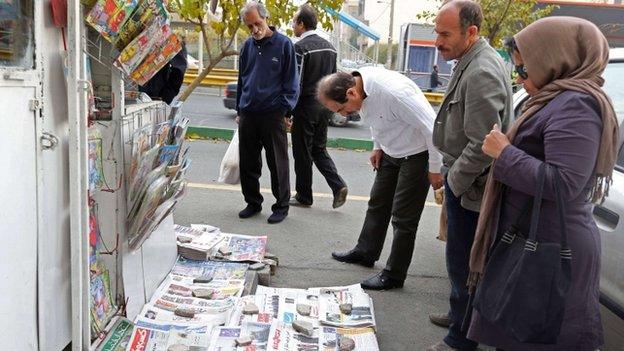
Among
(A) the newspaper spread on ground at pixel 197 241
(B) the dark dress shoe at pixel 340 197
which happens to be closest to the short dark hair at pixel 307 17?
(B) the dark dress shoe at pixel 340 197

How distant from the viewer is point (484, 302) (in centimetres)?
196

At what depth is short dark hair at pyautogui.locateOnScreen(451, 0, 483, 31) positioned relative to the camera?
2646 millimetres

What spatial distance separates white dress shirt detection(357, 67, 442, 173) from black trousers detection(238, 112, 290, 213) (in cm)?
138

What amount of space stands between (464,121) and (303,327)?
1.22m

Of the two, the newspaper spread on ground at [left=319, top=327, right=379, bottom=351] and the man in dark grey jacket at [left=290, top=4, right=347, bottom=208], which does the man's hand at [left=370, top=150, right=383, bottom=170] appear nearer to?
the newspaper spread on ground at [left=319, top=327, right=379, bottom=351]

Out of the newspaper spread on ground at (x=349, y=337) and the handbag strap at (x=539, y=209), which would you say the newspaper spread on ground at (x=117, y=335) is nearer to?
the newspaper spread on ground at (x=349, y=337)

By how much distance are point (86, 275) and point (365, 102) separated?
185 centimetres

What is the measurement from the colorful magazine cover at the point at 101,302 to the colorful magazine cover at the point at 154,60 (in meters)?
0.84

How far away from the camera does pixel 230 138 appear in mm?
9445

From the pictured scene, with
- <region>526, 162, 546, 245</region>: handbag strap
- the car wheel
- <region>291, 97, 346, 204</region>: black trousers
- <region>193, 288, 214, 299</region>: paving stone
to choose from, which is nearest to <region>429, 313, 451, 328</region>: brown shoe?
<region>193, 288, 214, 299</region>: paving stone

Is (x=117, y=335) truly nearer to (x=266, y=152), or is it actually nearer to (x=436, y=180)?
(x=436, y=180)

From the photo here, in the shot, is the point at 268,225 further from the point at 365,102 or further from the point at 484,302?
the point at 484,302

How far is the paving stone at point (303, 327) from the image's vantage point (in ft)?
9.19

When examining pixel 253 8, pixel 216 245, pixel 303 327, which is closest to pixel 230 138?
pixel 253 8
